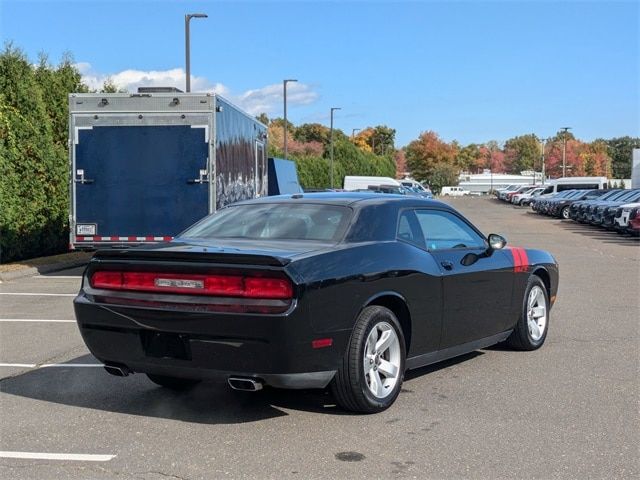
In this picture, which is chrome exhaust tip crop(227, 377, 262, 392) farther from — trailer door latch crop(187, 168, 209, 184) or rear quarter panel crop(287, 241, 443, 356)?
trailer door latch crop(187, 168, 209, 184)

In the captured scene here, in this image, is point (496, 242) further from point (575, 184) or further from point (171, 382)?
point (575, 184)

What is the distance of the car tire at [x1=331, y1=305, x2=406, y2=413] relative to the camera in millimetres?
5016

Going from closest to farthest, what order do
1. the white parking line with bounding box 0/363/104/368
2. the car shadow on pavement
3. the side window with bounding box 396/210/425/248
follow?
the car shadow on pavement, the side window with bounding box 396/210/425/248, the white parking line with bounding box 0/363/104/368

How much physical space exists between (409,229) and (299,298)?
5.17 ft

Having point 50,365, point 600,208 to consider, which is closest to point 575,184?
point 600,208

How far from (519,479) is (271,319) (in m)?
1.64

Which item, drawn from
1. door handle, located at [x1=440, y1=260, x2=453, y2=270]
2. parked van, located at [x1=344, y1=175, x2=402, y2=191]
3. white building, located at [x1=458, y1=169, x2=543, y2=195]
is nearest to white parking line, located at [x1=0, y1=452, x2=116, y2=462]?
door handle, located at [x1=440, y1=260, x2=453, y2=270]

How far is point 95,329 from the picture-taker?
5.27m

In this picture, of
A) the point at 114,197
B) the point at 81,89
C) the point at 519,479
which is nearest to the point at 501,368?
the point at 519,479

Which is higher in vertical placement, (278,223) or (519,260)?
(278,223)

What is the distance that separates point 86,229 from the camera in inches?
532

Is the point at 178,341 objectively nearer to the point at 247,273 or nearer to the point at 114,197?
the point at 247,273

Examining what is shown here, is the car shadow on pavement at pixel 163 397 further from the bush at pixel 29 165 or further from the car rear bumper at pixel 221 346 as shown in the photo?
the bush at pixel 29 165

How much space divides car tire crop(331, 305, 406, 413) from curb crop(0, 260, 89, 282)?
10201 mm
